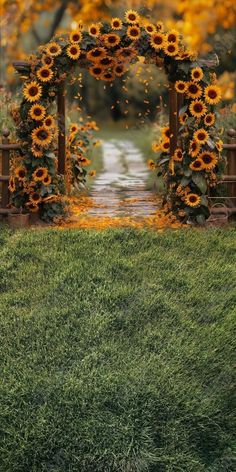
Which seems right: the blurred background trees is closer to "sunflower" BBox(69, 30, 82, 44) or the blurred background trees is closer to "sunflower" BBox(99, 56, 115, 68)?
"sunflower" BBox(99, 56, 115, 68)

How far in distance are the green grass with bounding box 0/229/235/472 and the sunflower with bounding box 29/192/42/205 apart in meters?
0.77

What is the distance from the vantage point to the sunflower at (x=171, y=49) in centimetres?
734

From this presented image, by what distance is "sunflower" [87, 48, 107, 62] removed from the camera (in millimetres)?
7477

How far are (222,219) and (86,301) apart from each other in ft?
7.74

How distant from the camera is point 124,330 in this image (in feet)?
18.0

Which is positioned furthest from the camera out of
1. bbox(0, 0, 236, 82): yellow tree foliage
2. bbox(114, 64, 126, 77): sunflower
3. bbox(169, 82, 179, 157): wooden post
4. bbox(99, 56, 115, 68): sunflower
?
bbox(0, 0, 236, 82): yellow tree foliage

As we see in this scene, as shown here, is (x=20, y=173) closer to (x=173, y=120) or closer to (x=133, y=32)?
(x=133, y=32)

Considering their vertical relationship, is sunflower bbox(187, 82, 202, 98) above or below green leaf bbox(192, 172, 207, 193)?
above

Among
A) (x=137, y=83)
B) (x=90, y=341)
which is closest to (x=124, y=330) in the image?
(x=90, y=341)

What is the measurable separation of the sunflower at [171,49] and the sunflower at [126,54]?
1.13 feet

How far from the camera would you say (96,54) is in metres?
7.55

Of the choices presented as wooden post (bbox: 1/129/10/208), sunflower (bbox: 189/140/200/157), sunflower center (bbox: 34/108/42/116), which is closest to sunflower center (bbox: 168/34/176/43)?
sunflower (bbox: 189/140/200/157)

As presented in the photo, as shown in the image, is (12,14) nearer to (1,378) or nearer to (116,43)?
(116,43)

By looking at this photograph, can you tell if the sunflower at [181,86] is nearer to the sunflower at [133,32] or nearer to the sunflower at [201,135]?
the sunflower at [201,135]
